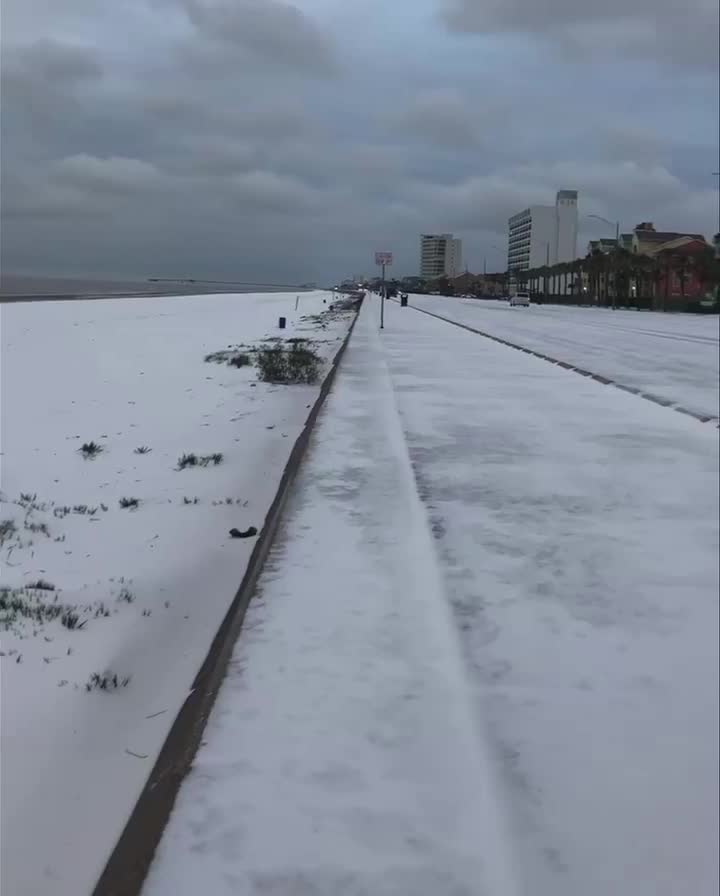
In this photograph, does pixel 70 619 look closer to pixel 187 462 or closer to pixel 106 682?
pixel 106 682

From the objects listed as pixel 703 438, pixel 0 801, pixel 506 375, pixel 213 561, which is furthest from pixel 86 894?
pixel 506 375

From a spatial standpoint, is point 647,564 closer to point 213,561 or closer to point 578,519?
point 578,519

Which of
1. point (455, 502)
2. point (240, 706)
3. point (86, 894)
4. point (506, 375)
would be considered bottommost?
point (86, 894)

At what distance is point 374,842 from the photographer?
2.86 meters

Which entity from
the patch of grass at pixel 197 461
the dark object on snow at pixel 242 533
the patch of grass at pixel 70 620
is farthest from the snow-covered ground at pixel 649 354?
the patch of grass at pixel 70 620

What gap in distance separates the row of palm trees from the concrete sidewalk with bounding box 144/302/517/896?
46.4 m

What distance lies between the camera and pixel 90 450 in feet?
31.1

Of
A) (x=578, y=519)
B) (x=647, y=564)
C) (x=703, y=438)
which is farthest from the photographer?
(x=703, y=438)

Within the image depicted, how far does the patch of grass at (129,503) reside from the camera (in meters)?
7.05

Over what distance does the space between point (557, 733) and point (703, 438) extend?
657cm

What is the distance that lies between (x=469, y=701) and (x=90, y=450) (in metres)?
6.69

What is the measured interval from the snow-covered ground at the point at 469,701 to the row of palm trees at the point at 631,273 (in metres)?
44.7

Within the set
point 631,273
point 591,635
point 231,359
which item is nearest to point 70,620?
point 591,635

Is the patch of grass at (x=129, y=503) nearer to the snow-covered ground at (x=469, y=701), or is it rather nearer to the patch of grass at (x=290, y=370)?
the snow-covered ground at (x=469, y=701)
